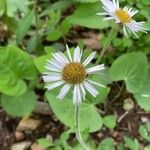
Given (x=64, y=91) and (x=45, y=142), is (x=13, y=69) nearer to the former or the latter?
(x=45, y=142)

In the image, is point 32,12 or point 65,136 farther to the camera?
point 32,12

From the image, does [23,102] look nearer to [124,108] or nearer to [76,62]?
[124,108]

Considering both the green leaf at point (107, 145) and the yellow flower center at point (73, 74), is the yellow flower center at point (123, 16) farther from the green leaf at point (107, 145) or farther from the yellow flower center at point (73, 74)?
the green leaf at point (107, 145)

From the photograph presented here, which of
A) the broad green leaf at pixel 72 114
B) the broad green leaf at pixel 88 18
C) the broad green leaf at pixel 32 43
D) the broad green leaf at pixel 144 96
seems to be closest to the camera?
the broad green leaf at pixel 72 114

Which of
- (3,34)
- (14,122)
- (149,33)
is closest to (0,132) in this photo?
(14,122)

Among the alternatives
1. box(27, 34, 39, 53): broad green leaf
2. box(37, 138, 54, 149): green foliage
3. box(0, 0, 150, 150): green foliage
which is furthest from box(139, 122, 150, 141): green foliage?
box(27, 34, 39, 53): broad green leaf

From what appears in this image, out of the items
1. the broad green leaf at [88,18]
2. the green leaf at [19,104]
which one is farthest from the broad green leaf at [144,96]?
the green leaf at [19,104]

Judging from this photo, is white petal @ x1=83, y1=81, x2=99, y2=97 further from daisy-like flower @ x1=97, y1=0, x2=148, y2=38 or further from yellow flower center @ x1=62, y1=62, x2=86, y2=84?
daisy-like flower @ x1=97, y1=0, x2=148, y2=38
